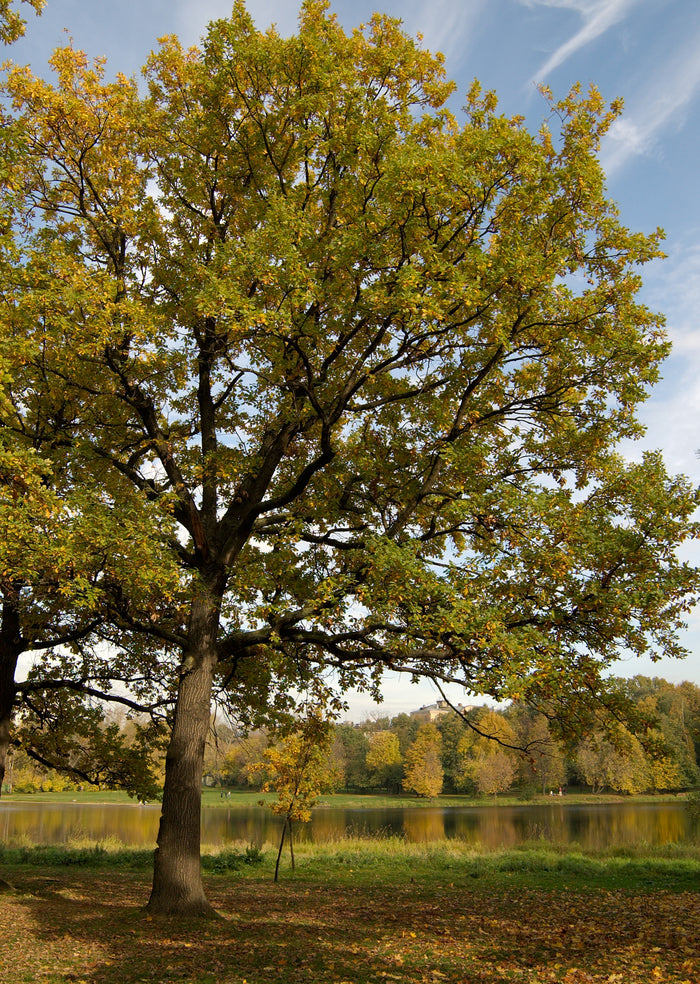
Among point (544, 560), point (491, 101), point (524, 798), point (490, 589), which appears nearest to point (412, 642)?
point (490, 589)

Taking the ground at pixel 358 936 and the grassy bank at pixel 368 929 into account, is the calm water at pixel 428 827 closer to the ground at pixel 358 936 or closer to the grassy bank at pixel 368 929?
the grassy bank at pixel 368 929

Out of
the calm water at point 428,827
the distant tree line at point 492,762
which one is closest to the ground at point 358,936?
the calm water at point 428,827

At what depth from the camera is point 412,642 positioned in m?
8.11

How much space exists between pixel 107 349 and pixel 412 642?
5.53 metres

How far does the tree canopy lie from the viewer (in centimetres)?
773

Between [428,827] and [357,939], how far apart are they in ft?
92.3

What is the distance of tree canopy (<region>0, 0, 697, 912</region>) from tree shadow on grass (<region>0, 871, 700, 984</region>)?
121cm

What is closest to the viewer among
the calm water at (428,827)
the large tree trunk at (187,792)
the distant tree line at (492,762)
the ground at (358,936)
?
the ground at (358,936)

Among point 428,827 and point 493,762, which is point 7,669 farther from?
point 493,762

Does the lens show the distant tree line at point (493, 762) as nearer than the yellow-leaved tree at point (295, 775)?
No

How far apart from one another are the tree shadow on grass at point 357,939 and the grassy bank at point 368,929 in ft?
0.08

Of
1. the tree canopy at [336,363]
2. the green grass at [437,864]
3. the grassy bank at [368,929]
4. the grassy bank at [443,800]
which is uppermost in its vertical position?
the tree canopy at [336,363]

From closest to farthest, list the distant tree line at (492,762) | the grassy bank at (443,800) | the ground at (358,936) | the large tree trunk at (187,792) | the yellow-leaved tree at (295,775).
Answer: the ground at (358,936), the large tree trunk at (187,792), the yellow-leaved tree at (295,775), the distant tree line at (492,762), the grassy bank at (443,800)

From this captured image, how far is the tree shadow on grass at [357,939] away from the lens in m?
6.12
